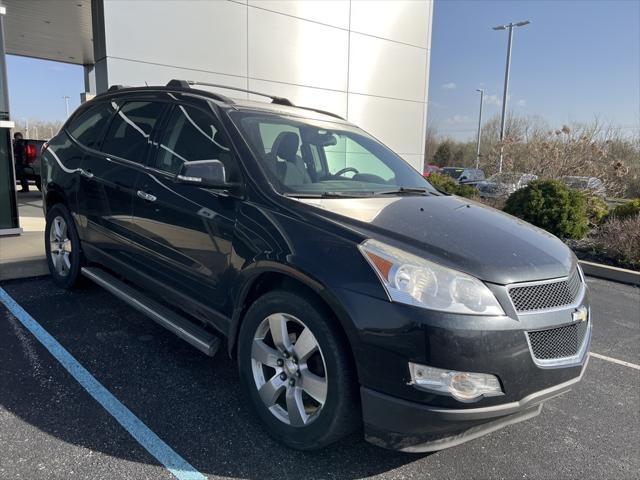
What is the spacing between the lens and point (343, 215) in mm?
2512

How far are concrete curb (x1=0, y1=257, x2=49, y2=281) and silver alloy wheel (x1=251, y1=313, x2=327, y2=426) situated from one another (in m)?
3.91

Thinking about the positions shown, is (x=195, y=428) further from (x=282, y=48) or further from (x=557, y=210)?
(x=282, y=48)

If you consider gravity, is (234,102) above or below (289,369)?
above

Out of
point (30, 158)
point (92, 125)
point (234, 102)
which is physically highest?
point (234, 102)

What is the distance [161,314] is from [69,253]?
6.67ft

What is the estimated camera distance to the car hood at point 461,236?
2264mm

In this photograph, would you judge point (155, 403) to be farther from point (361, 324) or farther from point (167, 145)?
point (167, 145)

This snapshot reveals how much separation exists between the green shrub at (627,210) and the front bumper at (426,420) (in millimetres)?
8475

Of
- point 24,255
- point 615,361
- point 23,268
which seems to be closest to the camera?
point 615,361

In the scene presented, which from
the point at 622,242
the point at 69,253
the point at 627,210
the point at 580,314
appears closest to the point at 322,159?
the point at 580,314

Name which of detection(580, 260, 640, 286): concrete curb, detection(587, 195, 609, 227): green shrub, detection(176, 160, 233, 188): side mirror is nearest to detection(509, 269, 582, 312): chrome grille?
detection(176, 160, 233, 188): side mirror

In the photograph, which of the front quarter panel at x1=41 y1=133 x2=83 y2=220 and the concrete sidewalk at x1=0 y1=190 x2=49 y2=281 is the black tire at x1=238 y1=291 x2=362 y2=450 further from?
the concrete sidewalk at x1=0 y1=190 x2=49 y2=281

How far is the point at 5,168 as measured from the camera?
7.12 metres

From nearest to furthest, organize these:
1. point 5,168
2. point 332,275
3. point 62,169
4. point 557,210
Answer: point 332,275, point 62,169, point 5,168, point 557,210
